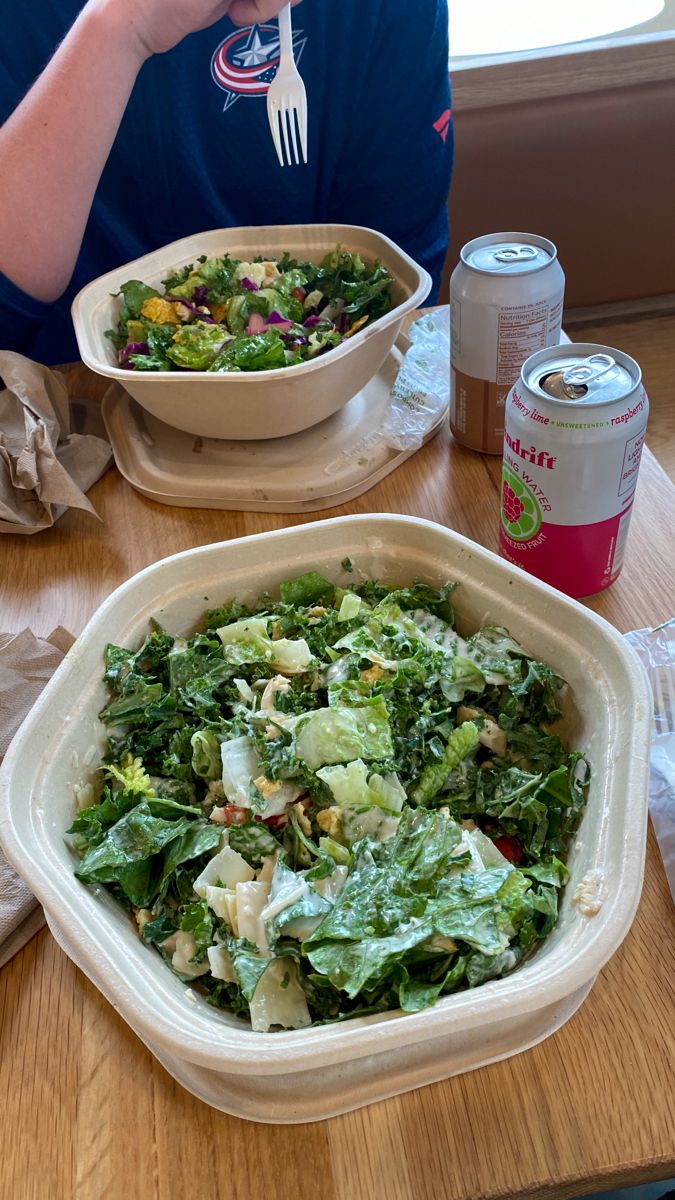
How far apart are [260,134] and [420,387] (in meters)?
0.63

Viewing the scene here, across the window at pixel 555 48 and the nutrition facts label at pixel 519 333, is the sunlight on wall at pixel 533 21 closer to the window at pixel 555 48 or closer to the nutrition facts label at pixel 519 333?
the window at pixel 555 48

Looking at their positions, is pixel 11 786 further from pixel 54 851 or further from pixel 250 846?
pixel 250 846

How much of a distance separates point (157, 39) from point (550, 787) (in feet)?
3.80

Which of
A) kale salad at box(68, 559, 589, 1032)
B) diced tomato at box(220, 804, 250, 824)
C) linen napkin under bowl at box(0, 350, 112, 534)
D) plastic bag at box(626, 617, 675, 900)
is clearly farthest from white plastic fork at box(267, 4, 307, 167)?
diced tomato at box(220, 804, 250, 824)

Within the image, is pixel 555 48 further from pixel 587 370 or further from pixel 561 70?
pixel 587 370

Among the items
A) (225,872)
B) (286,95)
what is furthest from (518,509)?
(286,95)

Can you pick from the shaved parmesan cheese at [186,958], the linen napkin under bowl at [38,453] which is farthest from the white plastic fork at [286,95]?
the shaved parmesan cheese at [186,958]

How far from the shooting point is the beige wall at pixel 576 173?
2.15 m

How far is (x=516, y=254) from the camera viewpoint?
1.09m

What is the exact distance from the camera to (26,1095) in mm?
690

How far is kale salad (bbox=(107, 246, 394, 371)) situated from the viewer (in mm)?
1212

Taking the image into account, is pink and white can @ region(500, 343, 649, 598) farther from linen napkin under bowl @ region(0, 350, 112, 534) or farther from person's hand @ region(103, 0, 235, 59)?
person's hand @ region(103, 0, 235, 59)

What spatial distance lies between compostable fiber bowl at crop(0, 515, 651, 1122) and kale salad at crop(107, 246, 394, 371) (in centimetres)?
37

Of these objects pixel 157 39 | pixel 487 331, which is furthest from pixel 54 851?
pixel 157 39
